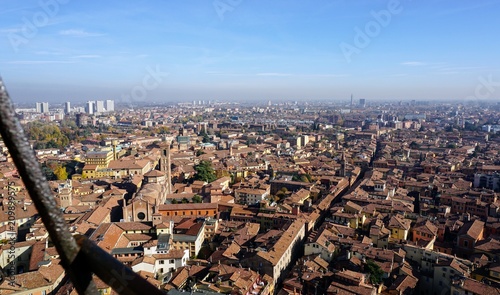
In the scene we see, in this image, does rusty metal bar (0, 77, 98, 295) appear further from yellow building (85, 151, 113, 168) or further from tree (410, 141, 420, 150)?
tree (410, 141, 420, 150)

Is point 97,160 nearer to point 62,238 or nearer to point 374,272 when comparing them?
point 374,272

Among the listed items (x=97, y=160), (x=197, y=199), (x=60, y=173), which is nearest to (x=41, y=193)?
(x=197, y=199)

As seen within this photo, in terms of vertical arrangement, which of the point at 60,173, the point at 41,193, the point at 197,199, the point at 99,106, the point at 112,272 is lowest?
the point at 60,173

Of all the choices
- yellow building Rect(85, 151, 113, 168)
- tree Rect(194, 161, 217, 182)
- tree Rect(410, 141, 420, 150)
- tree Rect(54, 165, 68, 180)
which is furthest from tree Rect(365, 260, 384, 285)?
tree Rect(410, 141, 420, 150)

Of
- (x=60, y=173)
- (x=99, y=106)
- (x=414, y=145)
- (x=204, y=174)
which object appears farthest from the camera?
(x=99, y=106)

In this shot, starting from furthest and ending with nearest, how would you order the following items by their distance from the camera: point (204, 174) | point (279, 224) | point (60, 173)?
point (60, 173)
point (204, 174)
point (279, 224)

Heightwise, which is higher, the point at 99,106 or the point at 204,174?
the point at 99,106

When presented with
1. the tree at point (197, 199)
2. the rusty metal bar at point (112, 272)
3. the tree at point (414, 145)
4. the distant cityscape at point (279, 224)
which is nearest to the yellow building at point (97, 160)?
the distant cityscape at point (279, 224)
